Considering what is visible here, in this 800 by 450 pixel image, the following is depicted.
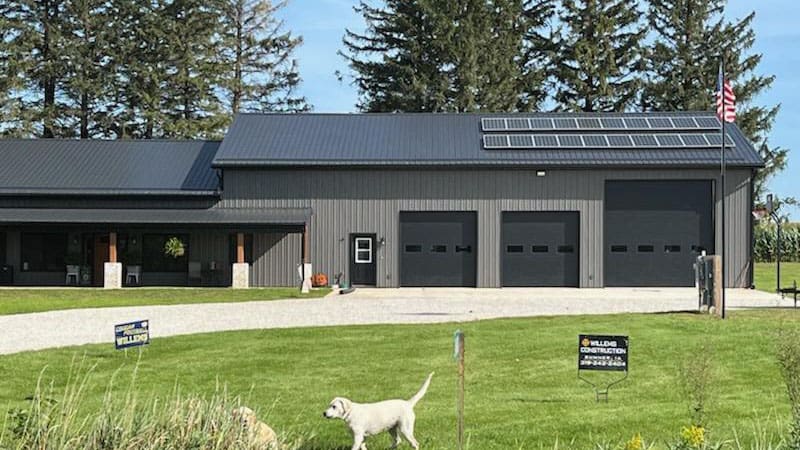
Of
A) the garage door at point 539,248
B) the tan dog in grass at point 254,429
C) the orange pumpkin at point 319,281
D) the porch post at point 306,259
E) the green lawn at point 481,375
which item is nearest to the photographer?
the tan dog in grass at point 254,429

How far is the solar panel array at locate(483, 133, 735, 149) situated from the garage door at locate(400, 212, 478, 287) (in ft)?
10.5

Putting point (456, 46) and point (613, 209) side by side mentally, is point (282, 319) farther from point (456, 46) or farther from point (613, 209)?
point (456, 46)

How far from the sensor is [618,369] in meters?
8.62

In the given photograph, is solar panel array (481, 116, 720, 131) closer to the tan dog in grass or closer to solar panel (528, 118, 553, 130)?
solar panel (528, 118, 553, 130)

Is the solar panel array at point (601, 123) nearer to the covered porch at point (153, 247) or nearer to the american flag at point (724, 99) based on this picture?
the covered porch at point (153, 247)

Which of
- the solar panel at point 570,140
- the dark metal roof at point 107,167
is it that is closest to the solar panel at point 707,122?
the solar panel at point 570,140

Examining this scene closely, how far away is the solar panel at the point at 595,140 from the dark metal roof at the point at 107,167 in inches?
534

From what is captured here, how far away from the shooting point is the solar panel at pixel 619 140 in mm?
29272

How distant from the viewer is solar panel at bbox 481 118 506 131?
31094 millimetres

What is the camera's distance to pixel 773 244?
145ft

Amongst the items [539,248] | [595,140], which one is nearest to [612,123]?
[595,140]

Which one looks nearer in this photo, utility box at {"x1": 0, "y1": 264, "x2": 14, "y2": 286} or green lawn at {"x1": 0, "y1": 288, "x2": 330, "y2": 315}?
green lawn at {"x1": 0, "y1": 288, "x2": 330, "y2": 315}

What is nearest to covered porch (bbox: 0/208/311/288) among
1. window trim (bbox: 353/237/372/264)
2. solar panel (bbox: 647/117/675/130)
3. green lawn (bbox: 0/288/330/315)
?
window trim (bbox: 353/237/372/264)

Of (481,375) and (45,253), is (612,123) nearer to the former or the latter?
(45,253)
